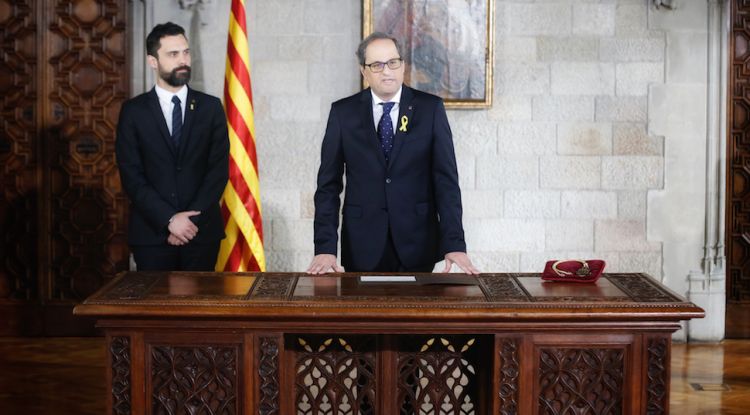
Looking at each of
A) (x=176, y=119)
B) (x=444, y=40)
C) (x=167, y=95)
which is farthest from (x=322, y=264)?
(x=444, y=40)

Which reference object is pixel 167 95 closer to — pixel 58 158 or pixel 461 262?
pixel 461 262

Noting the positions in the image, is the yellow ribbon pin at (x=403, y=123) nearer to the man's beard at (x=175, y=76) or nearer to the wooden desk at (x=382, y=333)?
the wooden desk at (x=382, y=333)

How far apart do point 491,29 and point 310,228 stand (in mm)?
1741

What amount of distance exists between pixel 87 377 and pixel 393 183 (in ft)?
8.28

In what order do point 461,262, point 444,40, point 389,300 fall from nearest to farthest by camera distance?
1. point 389,300
2. point 461,262
3. point 444,40

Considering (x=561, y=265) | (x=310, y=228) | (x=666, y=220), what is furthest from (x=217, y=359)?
(x=666, y=220)

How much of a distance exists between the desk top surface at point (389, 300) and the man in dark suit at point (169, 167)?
0.87 m

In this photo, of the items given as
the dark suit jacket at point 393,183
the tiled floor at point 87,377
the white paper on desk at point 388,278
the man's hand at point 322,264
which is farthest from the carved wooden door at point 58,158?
the white paper on desk at point 388,278

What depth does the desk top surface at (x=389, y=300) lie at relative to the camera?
3322 millimetres

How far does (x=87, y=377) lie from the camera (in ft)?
18.3

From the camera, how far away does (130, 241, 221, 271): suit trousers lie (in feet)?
15.3

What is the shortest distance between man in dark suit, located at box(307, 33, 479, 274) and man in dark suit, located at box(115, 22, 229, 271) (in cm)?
88

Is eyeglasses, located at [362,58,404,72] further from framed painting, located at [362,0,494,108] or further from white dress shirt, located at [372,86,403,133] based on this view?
framed painting, located at [362,0,494,108]

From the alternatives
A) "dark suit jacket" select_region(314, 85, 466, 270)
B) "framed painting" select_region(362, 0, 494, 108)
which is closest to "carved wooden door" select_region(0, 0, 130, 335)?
"framed painting" select_region(362, 0, 494, 108)
